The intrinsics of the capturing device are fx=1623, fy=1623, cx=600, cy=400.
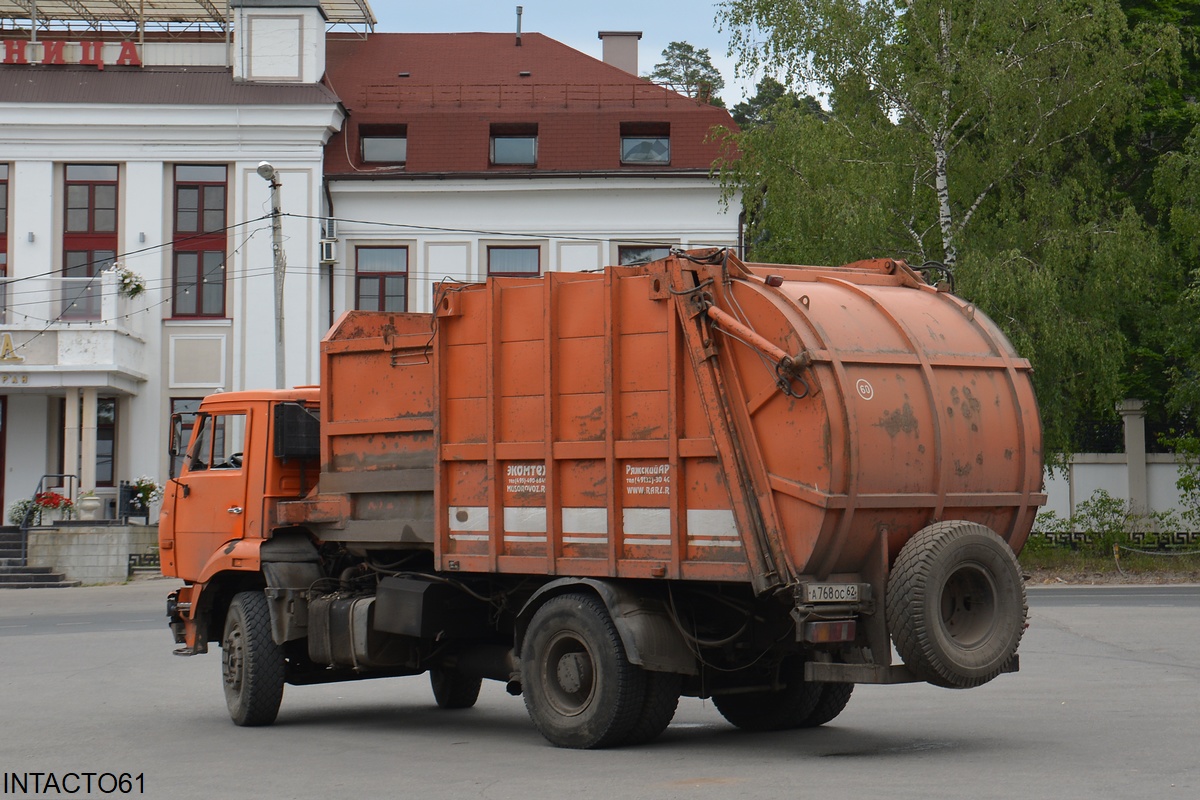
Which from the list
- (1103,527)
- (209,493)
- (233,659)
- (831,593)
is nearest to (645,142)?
(1103,527)

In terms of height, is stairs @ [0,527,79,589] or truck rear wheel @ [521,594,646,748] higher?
truck rear wheel @ [521,594,646,748]

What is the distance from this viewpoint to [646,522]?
10.3 m

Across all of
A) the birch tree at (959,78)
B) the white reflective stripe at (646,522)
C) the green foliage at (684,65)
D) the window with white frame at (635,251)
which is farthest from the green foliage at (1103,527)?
the green foliage at (684,65)

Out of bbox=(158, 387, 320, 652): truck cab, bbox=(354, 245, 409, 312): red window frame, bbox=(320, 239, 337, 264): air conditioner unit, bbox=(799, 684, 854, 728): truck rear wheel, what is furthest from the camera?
bbox=(354, 245, 409, 312): red window frame

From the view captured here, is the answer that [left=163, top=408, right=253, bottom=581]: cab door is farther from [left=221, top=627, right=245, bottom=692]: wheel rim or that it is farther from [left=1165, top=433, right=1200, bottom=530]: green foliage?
[left=1165, top=433, right=1200, bottom=530]: green foliage

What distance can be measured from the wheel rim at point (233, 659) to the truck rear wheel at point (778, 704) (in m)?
3.85

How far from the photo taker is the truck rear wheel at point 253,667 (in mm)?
12680

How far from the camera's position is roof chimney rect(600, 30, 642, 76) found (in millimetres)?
48656

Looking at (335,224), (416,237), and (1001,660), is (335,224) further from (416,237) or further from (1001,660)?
(1001,660)

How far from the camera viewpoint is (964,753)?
1012 centimetres

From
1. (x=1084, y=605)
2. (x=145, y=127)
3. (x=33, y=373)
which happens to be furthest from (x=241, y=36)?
(x=1084, y=605)

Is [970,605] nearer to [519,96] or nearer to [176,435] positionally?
[176,435]

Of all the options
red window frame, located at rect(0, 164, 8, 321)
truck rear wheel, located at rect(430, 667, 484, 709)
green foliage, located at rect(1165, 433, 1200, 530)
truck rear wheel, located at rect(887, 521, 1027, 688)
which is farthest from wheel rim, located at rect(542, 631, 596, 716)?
red window frame, located at rect(0, 164, 8, 321)

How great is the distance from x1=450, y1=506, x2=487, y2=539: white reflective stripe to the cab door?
2636mm
